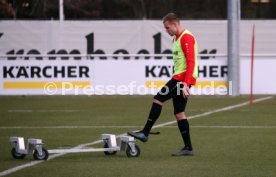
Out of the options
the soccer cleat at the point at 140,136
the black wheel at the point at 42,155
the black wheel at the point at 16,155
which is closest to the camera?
the black wheel at the point at 42,155

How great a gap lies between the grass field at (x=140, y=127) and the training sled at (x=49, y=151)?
102mm

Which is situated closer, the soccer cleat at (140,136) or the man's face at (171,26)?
the man's face at (171,26)

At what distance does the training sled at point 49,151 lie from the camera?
1323 cm

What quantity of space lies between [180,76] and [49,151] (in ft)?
6.85

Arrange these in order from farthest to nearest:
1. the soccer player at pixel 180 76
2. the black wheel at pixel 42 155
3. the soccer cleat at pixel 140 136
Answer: the soccer cleat at pixel 140 136 < the soccer player at pixel 180 76 < the black wheel at pixel 42 155

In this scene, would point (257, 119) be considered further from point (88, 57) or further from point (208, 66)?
point (88, 57)

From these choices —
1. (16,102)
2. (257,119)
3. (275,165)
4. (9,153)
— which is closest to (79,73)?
(16,102)

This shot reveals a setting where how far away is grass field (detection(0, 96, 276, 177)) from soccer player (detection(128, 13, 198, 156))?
346 mm

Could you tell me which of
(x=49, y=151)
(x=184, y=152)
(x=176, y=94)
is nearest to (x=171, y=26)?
(x=176, y=94)

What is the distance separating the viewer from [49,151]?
13.3 metres

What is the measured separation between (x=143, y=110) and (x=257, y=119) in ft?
12.4

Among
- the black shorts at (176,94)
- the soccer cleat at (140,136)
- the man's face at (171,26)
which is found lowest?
the soccer cleat at (140,136)

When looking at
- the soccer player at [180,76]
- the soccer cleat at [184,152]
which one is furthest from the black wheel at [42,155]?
the soccer cleat at [184,152]

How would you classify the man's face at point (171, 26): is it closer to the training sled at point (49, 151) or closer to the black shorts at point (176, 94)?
the black shorts at point (176, 94)
